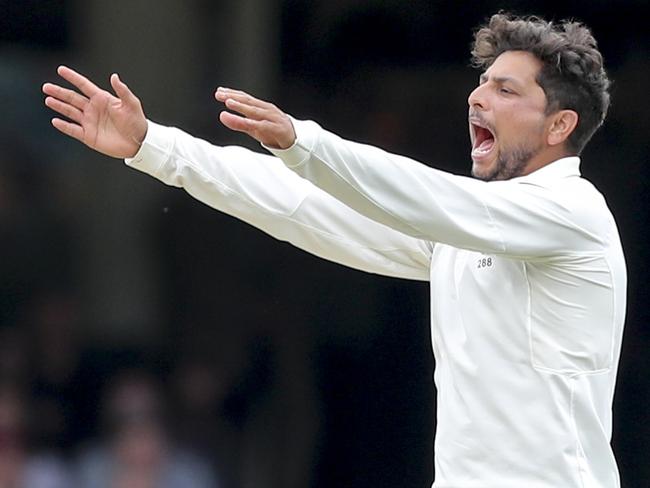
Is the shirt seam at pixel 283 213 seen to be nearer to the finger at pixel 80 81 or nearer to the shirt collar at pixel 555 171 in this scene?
the finger at pixel 80 81

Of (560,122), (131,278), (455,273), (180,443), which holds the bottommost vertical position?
(180,443)

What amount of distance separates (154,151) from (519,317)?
763mm

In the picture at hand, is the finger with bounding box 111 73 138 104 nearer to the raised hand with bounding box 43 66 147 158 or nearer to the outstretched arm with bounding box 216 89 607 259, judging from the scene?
the raised hand with bounding box 43 66 147 158

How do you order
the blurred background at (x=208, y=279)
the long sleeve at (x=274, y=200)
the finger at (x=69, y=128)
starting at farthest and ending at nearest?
the blurred background at (x=208, y=279) < the long sleeve at (x=274, y=200) < the finger at (x=69, y=128)

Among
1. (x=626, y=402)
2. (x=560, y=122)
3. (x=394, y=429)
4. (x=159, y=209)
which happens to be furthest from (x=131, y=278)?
(x=560, y=122)

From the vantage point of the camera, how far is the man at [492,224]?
8.71ft

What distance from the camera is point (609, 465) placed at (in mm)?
2920

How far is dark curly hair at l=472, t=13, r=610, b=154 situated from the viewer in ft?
9.96

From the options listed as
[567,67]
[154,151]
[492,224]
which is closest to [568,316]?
[492,224]

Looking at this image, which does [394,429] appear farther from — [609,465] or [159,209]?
[609,465]

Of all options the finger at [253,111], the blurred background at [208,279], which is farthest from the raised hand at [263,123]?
the blurred background at [208,279]

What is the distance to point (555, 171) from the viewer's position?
2961 millimetres

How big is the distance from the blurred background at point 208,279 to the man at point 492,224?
5.24 ft

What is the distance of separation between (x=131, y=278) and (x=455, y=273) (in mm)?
1917
